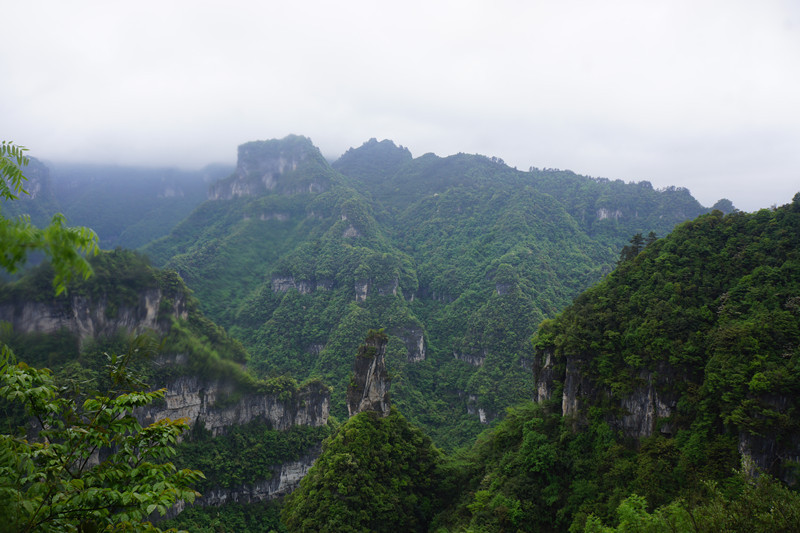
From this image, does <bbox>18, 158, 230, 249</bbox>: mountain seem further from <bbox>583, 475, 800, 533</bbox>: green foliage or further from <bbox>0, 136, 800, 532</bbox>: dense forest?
Result: <bbox>583, 475, 800, 533</bbox>: green foliage

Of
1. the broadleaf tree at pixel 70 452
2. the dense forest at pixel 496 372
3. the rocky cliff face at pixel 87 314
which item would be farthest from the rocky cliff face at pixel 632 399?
the rocky cliff face at pixel 87 314

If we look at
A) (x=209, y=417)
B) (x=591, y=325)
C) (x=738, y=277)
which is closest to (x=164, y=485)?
(x=591, y=325)

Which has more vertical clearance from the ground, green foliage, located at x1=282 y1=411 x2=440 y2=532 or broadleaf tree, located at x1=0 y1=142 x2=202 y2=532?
broadleaf tree, located at x1=0 y1=142 x2=202 y2=532

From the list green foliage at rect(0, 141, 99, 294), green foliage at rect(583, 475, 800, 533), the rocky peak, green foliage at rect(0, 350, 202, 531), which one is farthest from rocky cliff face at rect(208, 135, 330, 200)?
green foliage at rect(0, 141, 99, 294)

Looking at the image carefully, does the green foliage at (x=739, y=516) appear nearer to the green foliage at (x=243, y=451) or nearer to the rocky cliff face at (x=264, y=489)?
the green foliage at (x=243, y=451)

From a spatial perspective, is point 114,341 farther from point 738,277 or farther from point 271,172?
point 271,172

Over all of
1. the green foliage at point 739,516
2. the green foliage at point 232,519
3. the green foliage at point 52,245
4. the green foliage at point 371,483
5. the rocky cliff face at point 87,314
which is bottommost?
the green foliage at point 232,519

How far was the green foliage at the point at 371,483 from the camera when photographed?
29.0 metres

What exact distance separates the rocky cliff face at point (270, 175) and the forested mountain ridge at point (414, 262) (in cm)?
53

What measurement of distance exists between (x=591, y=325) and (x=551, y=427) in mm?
8313

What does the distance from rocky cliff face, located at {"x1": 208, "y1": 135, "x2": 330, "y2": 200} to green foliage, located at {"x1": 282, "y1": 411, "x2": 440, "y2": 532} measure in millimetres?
131330

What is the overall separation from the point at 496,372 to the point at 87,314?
62.8 metres

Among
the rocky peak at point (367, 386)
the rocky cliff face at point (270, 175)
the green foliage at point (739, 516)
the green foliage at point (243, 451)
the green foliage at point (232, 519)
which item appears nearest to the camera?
the green foliage at point (739, 516)

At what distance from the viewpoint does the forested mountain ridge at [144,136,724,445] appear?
281 feet
